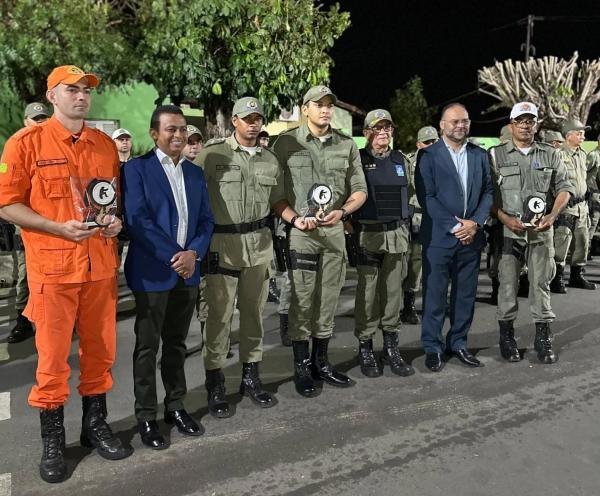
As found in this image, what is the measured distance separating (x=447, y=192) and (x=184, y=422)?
2.66 m

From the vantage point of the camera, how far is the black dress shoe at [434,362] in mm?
4523

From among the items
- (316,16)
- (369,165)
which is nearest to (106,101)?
(316,16)

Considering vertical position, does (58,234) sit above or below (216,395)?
above

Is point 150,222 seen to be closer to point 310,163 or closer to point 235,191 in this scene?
point 235,191

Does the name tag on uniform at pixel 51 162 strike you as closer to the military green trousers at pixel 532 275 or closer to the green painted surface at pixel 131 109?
the military green trousers at pixel 532 275

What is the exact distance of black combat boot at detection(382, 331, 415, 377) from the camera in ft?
14.6

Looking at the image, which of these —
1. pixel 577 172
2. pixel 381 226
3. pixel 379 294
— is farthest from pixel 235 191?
pixel 577 172

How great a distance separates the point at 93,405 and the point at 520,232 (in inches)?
140

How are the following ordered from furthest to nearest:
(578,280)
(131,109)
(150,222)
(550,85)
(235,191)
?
(550,85) → (131,109) → (578,280) → (235,191) → (150,222)

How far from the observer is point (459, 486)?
288 cm

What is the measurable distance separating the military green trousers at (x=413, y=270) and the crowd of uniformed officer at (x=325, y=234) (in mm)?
1226

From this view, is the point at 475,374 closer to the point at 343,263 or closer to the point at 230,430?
the point at 343,263

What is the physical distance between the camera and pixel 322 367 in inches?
171

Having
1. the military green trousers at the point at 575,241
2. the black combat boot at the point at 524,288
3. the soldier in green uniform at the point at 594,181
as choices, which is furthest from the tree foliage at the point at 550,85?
the black combat boot at the point at 524,288
